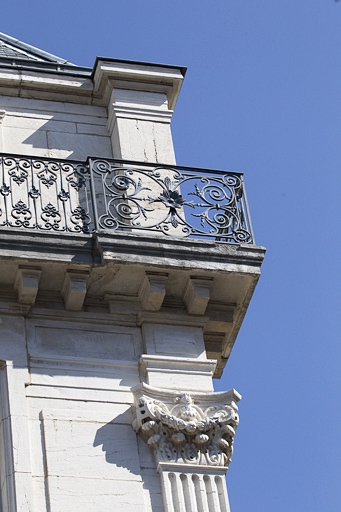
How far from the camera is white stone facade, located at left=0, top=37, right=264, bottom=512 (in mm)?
11820

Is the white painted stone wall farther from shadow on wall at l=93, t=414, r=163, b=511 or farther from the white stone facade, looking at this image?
shadow on wall at l=93, t=414, r=163, b=511

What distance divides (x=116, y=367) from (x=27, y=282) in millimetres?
986

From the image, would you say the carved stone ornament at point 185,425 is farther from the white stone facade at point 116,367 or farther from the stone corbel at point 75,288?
the stone corbel at point 75,288

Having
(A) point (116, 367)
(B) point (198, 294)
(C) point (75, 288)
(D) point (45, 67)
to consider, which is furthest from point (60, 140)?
(A) point (116, 367)

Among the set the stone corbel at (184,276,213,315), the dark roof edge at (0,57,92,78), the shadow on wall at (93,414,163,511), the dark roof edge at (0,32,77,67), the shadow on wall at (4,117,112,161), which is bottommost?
→ the shadow on wall at (93,414,163,511)

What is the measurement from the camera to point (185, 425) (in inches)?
479

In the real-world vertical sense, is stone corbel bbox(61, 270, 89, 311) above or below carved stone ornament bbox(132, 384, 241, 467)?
above

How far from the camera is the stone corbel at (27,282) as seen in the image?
12797 mm

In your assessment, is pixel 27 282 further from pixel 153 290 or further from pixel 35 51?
pixel 35 51

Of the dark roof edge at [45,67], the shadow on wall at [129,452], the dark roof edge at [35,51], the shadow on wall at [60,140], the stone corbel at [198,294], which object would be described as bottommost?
the shadow on wall at [129,452]

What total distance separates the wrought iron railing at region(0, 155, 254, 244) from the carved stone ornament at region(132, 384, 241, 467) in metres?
1.54

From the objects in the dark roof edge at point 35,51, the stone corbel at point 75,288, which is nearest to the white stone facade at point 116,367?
the stone corbel at point 75,288

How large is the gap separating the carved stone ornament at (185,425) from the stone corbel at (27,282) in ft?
3.93

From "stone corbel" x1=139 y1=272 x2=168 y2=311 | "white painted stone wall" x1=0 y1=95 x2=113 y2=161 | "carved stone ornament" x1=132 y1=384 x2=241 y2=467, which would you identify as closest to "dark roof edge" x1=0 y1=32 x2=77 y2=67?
"white painted stone wall" x1=0 y1=95 x2=113 y2=161
